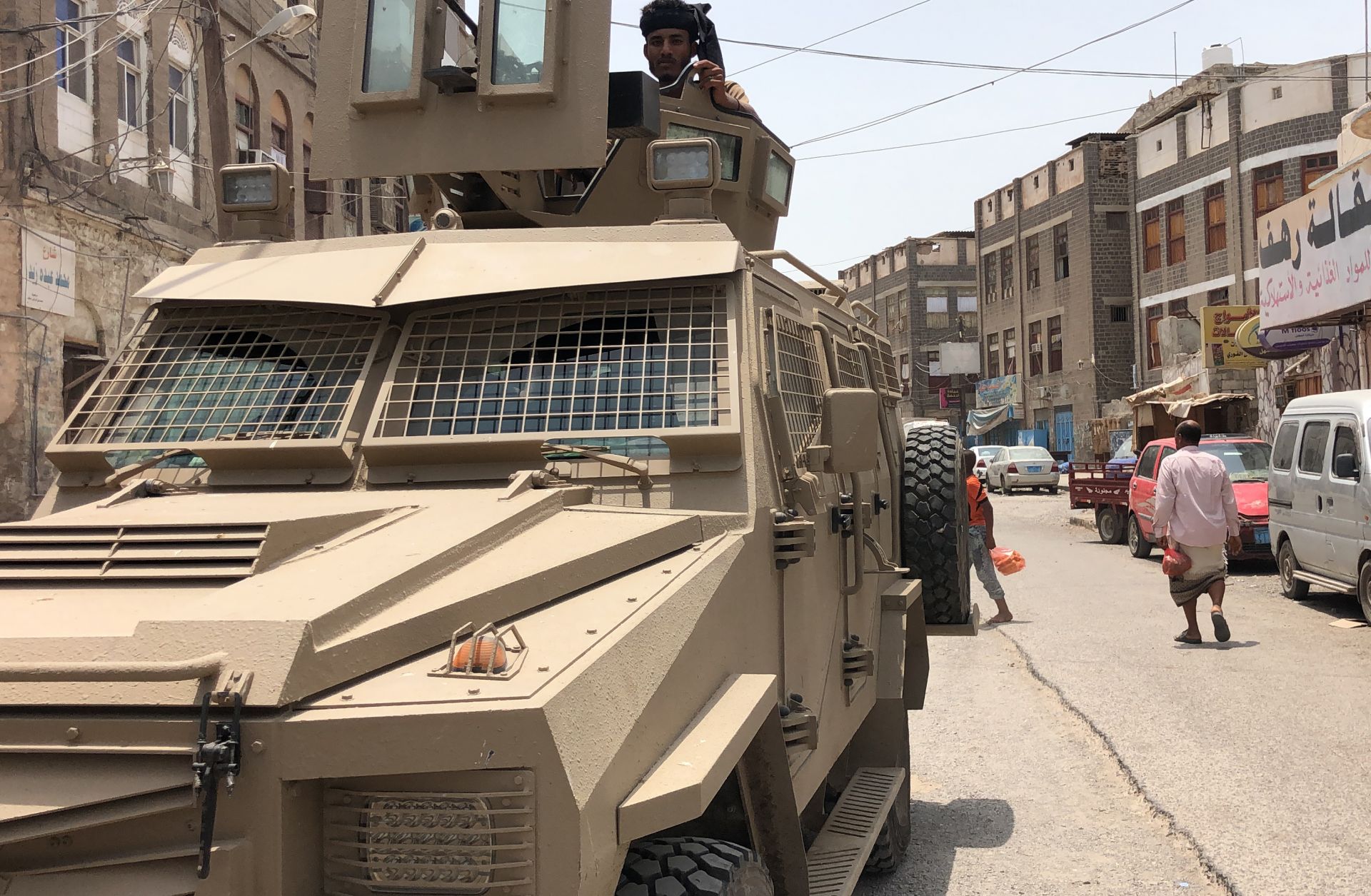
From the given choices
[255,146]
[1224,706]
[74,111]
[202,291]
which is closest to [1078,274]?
[255,146]

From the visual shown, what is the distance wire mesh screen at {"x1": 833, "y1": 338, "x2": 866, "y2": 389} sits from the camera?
5604 mm

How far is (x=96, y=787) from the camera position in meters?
2.37

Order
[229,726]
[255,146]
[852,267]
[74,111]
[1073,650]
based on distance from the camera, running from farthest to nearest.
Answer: [852,267]
[255,146]
[74,111]
[1073,650]
[229,726]

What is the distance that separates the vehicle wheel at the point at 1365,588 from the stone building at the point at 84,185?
9.70 m

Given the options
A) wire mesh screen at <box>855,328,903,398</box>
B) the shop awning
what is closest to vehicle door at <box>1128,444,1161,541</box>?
wire mesh screen at <box>855,328,903,398</box>

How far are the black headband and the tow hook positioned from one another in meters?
5.20

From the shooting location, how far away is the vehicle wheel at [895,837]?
17.6 ft

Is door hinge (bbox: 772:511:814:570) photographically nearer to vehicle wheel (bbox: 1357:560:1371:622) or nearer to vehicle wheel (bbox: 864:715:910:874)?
vehicle wheel (bbox: 864:715:910:874)

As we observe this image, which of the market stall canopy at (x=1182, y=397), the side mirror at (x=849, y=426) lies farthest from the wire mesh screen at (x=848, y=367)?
the market stall canopy at (x=1182, y=397)

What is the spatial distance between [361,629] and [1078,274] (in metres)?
42.5

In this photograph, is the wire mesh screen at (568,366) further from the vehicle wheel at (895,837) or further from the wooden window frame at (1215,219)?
the wooden window frame at (1215,219)

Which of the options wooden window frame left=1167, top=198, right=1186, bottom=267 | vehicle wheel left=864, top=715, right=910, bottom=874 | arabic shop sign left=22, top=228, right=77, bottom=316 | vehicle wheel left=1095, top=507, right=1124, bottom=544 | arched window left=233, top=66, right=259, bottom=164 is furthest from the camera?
wooden window frame left=1167, top=198, right=1186, bottom=267

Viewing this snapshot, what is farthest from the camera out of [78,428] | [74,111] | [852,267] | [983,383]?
[852,267]

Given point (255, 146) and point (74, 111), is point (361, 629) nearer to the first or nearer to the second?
point (74, 111)
